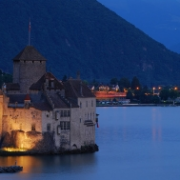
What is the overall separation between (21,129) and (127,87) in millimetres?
135444

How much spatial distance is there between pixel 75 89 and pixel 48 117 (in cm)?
375

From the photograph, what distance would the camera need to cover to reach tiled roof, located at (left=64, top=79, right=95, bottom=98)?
56156mm

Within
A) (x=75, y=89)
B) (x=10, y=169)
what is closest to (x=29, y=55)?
(x=75, y=89)

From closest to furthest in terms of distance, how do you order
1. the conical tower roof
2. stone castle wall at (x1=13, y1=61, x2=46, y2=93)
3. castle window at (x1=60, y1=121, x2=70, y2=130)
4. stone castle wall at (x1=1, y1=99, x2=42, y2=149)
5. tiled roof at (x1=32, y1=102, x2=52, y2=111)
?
1. stone castle wall at (x1=1, y1=99, x2=42, y2=149)
2. tiled roof at (x1=32, y1=102, x2=52, y2=111)
3. castle window at (x1=60, y1=121, x2=70, y2=130)
4. the conical tower roof
5. stone castle wall at (x1=13, y1=61, x2=46, y2=93)

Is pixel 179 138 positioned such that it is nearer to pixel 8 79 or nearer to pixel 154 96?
pixel 8 79

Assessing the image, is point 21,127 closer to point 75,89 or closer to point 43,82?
point 43,82

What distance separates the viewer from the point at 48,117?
53.4m

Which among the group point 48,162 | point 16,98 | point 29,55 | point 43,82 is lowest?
point 48,162

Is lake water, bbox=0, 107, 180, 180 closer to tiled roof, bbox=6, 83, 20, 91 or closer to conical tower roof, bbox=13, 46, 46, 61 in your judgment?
tiled roof, bbox=6, 83, 20, 91

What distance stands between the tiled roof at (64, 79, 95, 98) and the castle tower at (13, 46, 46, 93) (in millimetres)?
2616

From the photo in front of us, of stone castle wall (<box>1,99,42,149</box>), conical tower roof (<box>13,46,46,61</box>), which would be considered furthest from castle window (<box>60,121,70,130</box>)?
conical tower roof (<box>13,46,46,61</box>)

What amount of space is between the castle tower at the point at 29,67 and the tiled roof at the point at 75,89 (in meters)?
2.62

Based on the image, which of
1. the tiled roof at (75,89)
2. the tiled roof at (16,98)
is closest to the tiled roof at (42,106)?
the tiled roof at (16,98)

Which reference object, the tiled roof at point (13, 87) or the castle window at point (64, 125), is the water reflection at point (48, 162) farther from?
the tiled roof at point (13, 87)
